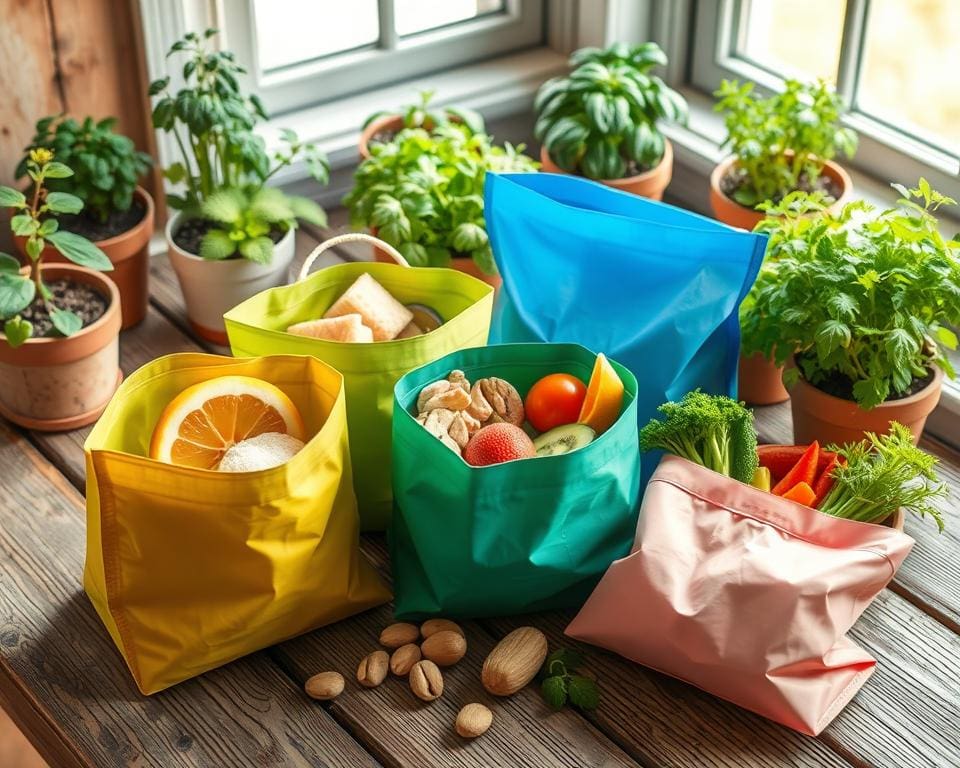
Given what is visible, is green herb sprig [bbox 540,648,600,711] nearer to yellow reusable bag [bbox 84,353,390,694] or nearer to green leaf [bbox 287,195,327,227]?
yellow reusable bag [bbox 84,353,390,694]

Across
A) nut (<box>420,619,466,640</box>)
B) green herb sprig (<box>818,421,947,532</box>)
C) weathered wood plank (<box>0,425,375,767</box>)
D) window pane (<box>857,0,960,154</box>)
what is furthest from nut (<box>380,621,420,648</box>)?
window pane (<box>857,0,960,154</box>)

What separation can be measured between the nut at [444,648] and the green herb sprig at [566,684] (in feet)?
0.35

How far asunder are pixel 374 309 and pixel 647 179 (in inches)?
28.2

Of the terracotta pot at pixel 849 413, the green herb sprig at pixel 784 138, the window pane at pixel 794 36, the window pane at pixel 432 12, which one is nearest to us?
the terracotta pot at pixel 849 413

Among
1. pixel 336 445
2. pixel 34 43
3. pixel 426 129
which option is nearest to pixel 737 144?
pixel 426 129

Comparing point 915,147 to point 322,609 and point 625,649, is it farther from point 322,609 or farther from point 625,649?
point 322,609

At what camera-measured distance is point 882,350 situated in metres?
1.71

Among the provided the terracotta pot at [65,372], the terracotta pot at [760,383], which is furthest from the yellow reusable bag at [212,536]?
the terracotta pot at [760,383]

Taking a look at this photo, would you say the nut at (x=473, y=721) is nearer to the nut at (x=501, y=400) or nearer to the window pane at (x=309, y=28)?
the nut at (x=501, y=400)

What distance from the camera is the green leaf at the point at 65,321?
1854mm

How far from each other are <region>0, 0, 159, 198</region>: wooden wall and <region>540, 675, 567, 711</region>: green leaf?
1.26m

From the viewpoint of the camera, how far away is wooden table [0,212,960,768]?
1508 millimetres

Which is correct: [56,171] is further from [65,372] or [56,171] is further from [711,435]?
[711,435]

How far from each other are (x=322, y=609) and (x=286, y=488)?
233 millimetres
